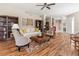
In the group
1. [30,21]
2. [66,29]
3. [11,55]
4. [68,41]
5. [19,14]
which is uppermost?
[19,14]

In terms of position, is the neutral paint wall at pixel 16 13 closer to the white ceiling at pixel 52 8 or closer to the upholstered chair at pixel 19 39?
the white ceiling at pixel 52 8

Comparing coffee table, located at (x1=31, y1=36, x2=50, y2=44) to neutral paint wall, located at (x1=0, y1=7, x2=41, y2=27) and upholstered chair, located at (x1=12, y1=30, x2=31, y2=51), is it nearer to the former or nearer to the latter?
upholstered chair, located at (x1=12, y1=30, x2=31, y2=51)

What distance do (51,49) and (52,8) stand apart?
1.02 m

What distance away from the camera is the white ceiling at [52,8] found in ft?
8.81

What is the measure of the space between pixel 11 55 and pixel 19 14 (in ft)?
3.33

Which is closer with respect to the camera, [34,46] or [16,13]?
[16,13]

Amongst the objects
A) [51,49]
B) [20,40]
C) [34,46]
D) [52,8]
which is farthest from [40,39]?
[52,8]

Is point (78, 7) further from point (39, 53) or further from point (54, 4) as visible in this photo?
point (39, 53)

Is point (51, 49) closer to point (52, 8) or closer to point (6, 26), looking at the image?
point (52, 8)

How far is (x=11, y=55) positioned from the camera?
8.91 ft

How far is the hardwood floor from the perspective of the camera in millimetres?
2701

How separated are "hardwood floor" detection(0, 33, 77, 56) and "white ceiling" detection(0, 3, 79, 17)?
58cm

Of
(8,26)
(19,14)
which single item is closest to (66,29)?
(19,14)

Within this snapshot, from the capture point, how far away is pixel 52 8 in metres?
2.77
